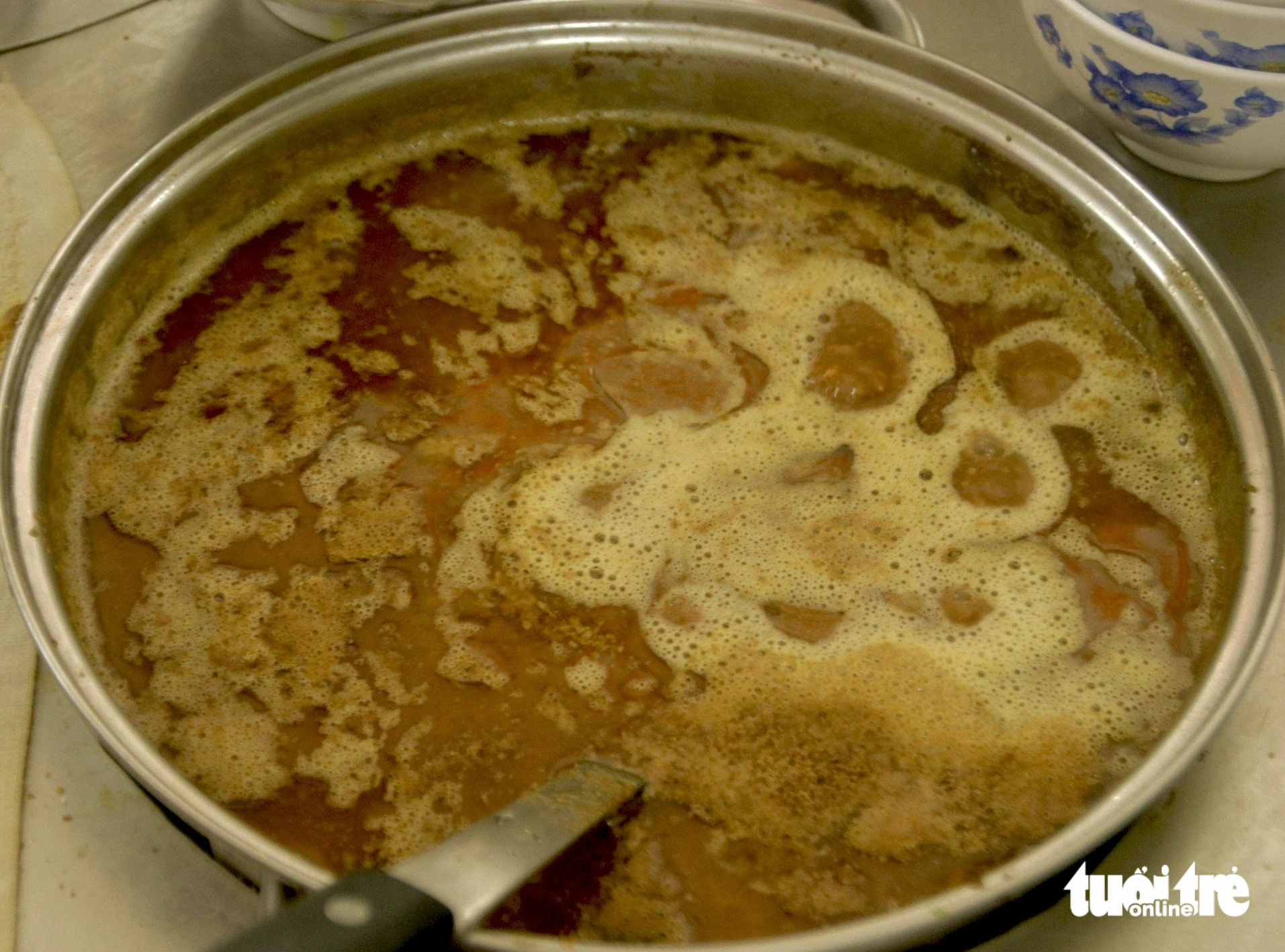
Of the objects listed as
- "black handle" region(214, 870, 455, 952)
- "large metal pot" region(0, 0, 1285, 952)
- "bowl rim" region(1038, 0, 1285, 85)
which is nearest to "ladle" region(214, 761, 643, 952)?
"black handle" region(214, 870, 455, 952)

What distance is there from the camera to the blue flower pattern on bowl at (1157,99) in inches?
33.7

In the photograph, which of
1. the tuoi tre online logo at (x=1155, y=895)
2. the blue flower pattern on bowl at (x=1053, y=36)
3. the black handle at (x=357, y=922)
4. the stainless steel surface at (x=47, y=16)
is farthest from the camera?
the stainless steel surface at (x=47, y=16)

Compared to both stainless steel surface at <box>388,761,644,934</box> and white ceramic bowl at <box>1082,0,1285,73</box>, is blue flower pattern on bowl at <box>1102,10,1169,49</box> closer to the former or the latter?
white ceramic bowl at <box>1082,0,1285,73</box>

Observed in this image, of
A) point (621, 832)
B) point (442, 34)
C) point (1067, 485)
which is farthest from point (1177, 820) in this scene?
point (442, 34)

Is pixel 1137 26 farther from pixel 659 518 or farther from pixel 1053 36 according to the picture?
pixel 659 518

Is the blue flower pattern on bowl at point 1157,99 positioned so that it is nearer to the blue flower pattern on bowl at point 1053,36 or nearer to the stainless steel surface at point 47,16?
the blue flower pattern on bowl at point 1053,36

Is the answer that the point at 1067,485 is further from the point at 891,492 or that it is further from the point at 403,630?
the point at 403,630

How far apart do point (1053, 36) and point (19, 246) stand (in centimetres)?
92

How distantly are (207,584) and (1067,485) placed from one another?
0.67 meters

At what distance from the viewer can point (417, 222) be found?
1040mm

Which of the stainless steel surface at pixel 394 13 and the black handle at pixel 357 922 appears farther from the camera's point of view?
the stainless steel surface at pixel 394 13

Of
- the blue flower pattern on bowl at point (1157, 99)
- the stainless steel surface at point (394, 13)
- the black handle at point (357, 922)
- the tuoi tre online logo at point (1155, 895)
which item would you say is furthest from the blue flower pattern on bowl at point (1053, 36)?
the black handle at point (357, 922)

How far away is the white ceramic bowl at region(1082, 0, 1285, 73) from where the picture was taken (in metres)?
0.79

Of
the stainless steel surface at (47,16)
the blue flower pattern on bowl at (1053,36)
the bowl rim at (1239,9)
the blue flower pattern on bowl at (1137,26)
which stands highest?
the stainless steel surface at (47,16)
